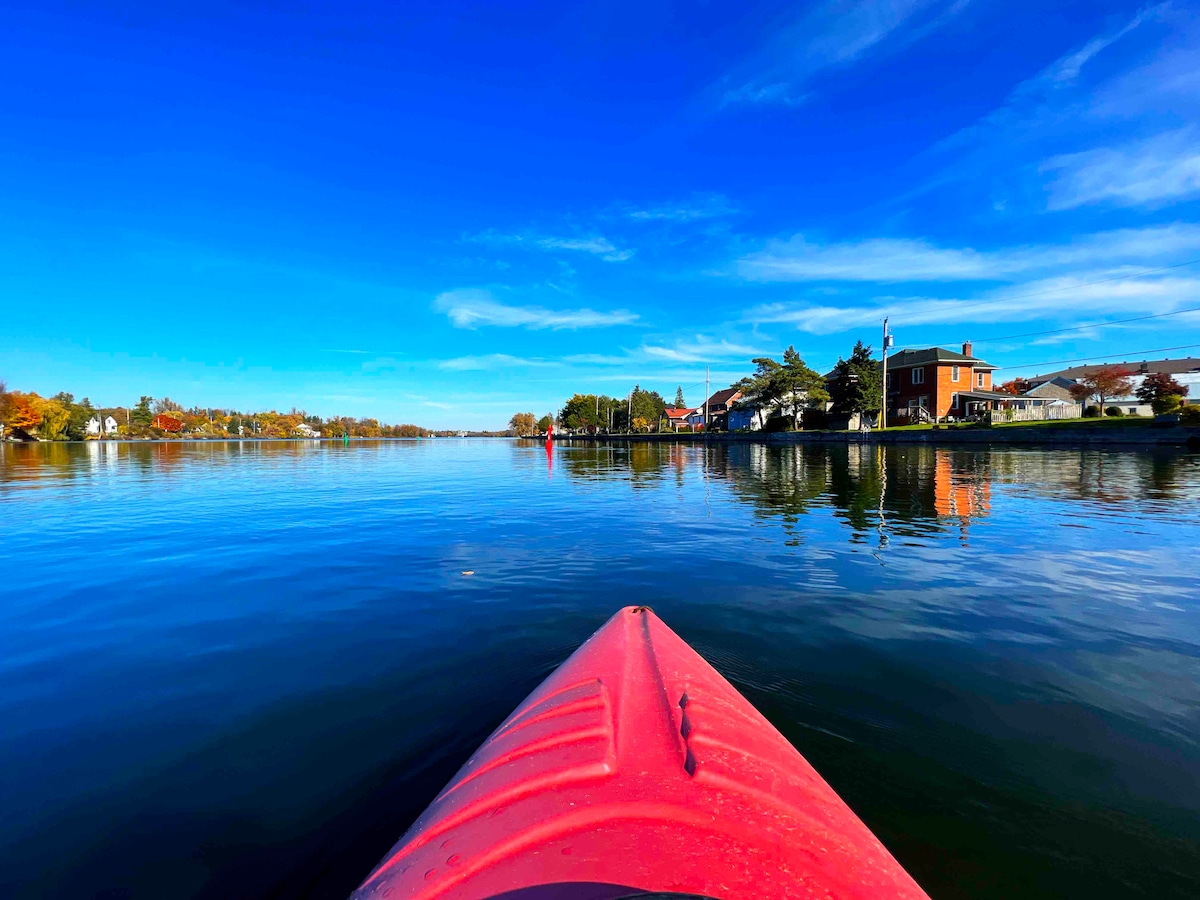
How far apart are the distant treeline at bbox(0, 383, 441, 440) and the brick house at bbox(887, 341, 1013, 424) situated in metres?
135

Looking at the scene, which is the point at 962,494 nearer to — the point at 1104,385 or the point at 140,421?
the point at 1104,385

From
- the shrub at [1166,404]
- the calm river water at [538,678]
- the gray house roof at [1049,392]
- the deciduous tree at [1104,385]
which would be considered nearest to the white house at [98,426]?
the calm river water at [538,678]

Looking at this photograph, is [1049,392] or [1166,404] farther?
[1049,392]

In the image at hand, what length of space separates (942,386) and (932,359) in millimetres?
3319

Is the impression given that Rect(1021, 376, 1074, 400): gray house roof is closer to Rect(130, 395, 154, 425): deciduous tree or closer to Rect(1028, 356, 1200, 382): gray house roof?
Rect(1028, 356, 1200, 382): gray house roof

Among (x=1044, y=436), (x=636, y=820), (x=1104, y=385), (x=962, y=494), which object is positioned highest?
(x=1104, y=385)

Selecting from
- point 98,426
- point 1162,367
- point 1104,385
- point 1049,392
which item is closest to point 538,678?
point 1104,385

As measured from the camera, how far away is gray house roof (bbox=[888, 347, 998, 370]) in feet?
194

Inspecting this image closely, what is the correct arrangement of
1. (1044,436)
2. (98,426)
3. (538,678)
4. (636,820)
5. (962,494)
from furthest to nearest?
(98,426), (1044,436), (962,494), (538,678), (636,820)

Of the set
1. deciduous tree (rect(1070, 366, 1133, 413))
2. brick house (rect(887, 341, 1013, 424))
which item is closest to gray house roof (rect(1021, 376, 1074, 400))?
deciduous tree (rect(1070, 366, 1133, 413))

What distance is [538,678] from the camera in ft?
16.2

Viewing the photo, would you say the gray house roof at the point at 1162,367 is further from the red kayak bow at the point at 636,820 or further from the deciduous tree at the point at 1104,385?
the red kayak bow at the point at 636,820

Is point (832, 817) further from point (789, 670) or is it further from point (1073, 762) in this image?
point (789, 670)

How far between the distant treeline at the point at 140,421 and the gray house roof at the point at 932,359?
135207 mm
